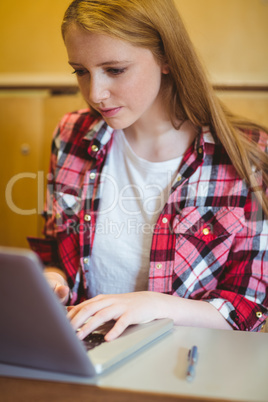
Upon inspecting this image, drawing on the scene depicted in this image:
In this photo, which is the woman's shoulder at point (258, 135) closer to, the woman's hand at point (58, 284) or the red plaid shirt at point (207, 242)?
the red plaid shirt at point (207, 242)

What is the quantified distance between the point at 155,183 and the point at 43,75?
2.10ft

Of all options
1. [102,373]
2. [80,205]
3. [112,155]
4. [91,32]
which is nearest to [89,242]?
[80,205]

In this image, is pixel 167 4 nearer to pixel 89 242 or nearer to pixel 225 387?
pixel 89 242

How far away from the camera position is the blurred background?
1.39 metres

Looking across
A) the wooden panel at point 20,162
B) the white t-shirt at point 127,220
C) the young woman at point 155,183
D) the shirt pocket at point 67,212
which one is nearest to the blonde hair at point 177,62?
the young woman at point 155,183

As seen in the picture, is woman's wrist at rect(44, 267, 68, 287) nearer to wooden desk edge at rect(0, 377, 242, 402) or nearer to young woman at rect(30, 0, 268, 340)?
young woman at rect(30, 0, 268, 340)

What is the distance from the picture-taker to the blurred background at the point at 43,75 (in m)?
1.39

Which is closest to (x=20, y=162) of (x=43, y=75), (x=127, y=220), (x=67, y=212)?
(x=43, y=75)

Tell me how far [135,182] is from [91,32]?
356mm

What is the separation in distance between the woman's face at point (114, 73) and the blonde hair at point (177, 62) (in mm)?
18

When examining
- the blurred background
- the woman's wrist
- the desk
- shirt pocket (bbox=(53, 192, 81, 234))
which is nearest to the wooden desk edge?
the desk

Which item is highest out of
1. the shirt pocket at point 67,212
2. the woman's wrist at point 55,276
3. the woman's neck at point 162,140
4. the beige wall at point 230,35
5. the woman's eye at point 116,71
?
the beige wall at point 230,35

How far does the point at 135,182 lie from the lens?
1140 mm

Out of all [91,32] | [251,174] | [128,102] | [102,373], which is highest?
[91,32]
